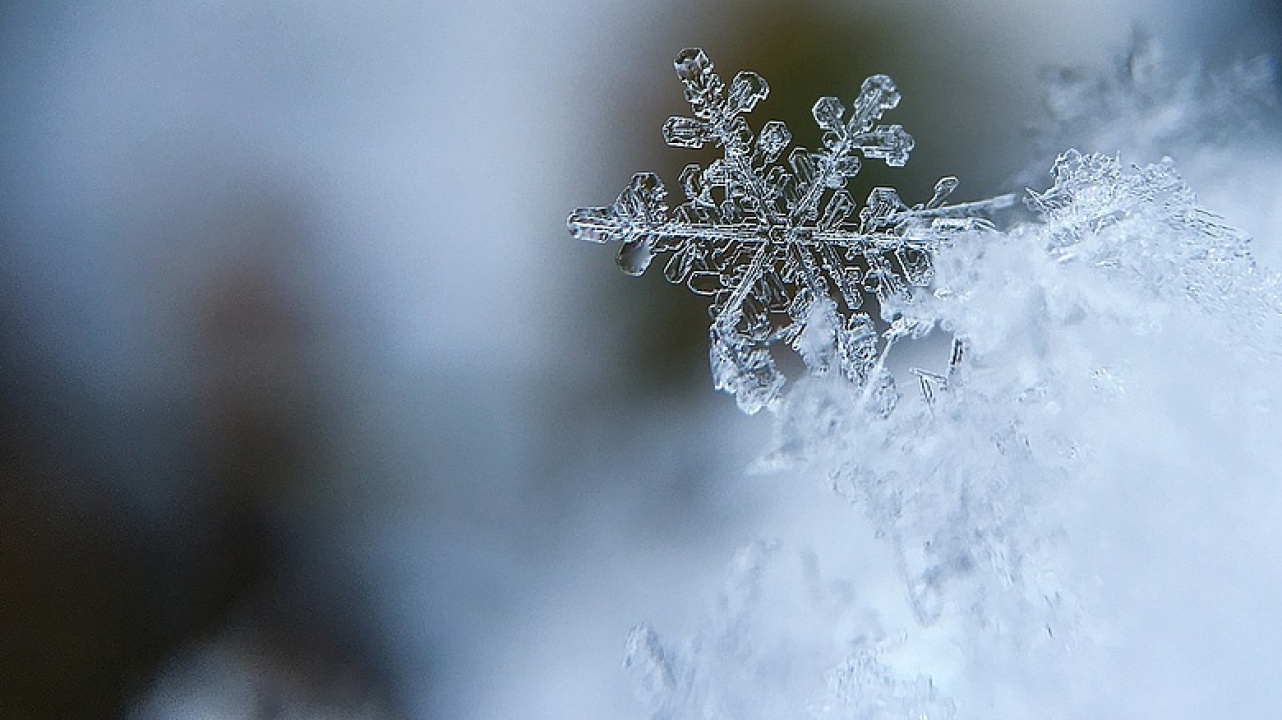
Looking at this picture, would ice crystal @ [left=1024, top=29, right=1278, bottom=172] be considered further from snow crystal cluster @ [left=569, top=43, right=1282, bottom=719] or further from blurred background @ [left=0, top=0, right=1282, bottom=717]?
snow crystal cluster @ [left=569, top=43, right=1282, bottom=719]

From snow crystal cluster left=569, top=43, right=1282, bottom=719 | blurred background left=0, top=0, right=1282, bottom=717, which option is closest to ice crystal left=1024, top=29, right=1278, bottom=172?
blurred background left=0, top=0, right=1282, bottom=717

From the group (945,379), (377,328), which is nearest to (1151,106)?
(945,379)

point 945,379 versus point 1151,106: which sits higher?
point 1151,106

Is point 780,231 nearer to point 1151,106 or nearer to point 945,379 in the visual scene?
point 945,379

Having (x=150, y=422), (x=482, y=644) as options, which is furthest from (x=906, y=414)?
(x=150, y=422)

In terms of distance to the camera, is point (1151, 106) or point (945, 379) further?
point (1151, 106)

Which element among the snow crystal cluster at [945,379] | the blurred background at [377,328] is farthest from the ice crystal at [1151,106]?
the snow crystal cluster at [945,379]

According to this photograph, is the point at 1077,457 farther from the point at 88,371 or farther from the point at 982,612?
the point at 88,371
